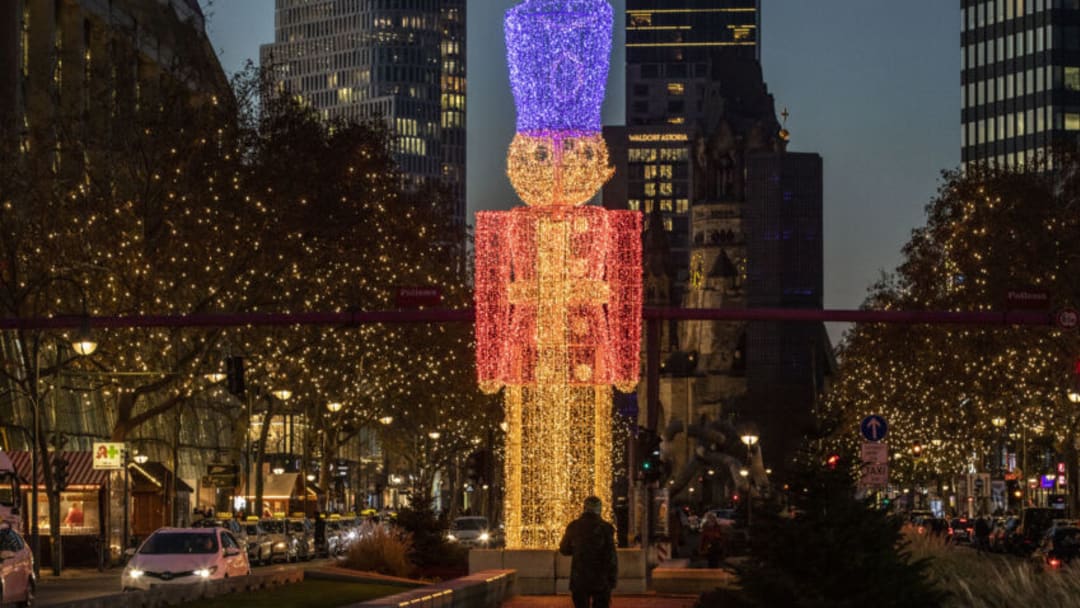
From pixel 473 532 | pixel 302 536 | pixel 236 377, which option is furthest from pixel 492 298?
pixel 302 536

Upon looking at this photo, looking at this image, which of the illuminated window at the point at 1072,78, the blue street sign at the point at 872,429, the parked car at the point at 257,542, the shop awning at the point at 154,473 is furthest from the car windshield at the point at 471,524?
the illuminated window at the point at 1072,78

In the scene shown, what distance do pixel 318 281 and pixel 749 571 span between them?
45.8m

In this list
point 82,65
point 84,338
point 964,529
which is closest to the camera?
point 84,338

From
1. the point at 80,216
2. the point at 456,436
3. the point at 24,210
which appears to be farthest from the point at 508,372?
the point at 456,436

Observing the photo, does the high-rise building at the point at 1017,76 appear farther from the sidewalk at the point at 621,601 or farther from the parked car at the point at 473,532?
the sidewalk at the point at 621,601

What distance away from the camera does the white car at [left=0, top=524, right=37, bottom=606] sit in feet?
93.2

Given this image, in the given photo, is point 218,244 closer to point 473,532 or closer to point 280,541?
point 280,541

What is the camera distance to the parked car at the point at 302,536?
66100mm

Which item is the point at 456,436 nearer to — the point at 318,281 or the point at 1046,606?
the point at 318,281

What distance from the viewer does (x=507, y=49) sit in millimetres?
34594

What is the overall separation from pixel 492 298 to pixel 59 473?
20129 mm

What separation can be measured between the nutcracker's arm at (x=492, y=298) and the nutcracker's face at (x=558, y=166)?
0.74 metres

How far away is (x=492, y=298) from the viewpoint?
3462 centimetres

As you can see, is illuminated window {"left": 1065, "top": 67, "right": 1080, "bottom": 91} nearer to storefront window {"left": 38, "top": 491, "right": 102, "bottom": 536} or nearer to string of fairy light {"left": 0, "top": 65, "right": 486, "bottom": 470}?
string of fairy light {"left": 0, "top": 65, "right": 486, "bottom": 470}
